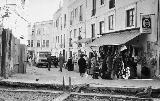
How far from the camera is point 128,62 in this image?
1852cm

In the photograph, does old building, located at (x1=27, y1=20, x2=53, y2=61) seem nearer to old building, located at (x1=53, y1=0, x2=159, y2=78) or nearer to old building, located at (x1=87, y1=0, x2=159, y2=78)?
old building, located at (x1=53, y1=0, x2=159, y2=78)

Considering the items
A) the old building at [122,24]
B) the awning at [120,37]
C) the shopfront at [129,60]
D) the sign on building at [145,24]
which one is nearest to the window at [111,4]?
the old building at [122,24]

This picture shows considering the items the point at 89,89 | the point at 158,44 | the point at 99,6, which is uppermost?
the point at 99,6

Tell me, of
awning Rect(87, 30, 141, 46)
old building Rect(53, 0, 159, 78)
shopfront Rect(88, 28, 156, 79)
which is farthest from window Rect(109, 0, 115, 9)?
shopfront Rect(88, 28, 156, 79)

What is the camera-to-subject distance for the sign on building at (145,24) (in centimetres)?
1831

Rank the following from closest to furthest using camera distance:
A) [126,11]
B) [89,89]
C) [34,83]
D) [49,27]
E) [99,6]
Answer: [89,89] → [34,83] → [126,11] → [99,6] → [49,27]

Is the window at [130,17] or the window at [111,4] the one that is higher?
the window at [111,4]

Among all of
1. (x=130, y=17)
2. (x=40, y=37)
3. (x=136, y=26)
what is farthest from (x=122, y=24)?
(x=40, y=37)

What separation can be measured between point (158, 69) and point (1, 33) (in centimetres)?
937

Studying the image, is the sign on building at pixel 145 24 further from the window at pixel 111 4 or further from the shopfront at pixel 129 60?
the window at pixel 111 4

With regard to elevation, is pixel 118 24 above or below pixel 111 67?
above

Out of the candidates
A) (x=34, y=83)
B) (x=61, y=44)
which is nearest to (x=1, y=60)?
(x=34, y=83)

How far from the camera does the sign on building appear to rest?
60.1 ft

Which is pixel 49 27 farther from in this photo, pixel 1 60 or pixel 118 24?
pixel 1 60
